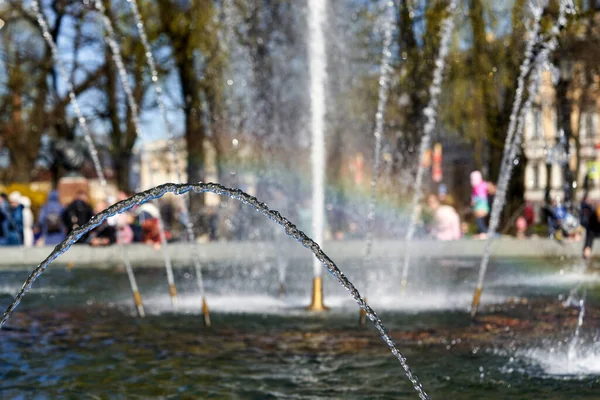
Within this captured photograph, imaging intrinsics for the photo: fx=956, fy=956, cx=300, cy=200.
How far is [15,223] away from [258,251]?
445 centimetres

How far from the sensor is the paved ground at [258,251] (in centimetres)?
1541

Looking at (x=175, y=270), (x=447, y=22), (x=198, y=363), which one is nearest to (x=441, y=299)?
(x=198, y=363)

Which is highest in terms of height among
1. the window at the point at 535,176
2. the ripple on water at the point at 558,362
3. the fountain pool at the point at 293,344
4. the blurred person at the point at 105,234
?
the window at the point at 535,176

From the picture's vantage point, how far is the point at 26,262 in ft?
50.3

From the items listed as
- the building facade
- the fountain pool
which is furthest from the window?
the fountain pool

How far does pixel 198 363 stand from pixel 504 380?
6.82ft

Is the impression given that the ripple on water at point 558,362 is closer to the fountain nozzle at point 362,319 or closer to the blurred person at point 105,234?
the fountain nozzle at point 362,319

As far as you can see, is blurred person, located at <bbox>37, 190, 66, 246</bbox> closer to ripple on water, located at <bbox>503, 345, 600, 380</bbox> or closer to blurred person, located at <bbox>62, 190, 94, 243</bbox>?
blurred person, located at <bbox>62, 190, 94, 243</bbox>

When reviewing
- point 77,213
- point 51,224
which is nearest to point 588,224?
point 77,213

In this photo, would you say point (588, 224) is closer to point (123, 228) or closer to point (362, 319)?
point (123, 228)

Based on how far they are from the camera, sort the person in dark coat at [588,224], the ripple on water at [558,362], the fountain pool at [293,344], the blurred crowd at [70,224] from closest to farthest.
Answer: the fountain pool at [293,344]
the ripple on water at [558,362]
the person in dark coat at [588,224]
the blurred crowd at [70,224]

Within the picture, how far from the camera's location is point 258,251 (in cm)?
1733

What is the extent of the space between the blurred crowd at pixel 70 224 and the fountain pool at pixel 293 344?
15.4ft

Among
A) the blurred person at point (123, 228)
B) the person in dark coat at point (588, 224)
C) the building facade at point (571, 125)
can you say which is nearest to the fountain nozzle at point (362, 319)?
the person in dark coat at point (588, 224)
